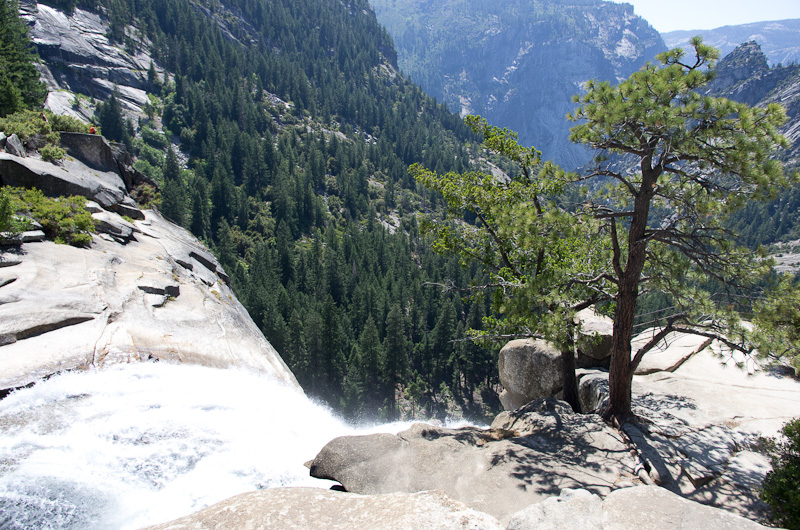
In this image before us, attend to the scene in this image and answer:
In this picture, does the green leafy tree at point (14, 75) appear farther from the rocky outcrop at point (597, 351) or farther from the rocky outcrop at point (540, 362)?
the rocky outcrop at point (597, 351)

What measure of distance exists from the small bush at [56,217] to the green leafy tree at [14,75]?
1646 cm

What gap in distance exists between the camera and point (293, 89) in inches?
7170

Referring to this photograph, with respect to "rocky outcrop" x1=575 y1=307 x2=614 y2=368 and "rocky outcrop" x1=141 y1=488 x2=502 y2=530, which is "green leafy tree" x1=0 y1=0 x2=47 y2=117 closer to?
"rocky outcrop" x1=141 y1=488 x2=502 y2=530

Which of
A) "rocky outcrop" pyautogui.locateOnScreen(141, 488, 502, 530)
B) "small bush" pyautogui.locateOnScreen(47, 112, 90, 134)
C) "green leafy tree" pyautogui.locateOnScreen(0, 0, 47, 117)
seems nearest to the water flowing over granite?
"rocky outcrop" pyautogui.locateOnScreen(141, 488, 502, 530)

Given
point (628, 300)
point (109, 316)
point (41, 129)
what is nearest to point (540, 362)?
point (628, 300)

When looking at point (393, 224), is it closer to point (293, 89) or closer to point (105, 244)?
point (293, 89)

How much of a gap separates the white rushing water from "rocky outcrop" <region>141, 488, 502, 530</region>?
1187mm

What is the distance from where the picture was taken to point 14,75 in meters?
28.8

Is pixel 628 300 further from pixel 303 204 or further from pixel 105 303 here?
pixel 303 204

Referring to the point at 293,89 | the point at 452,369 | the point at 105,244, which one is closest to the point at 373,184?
the point at 293,89

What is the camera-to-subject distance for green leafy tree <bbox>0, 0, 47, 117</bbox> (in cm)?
2445

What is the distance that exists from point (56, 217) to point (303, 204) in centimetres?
Result: 11157

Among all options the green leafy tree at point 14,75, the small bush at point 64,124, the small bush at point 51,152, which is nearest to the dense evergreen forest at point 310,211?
the small bush at point 64,124

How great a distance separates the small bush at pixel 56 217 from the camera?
13148 mm
